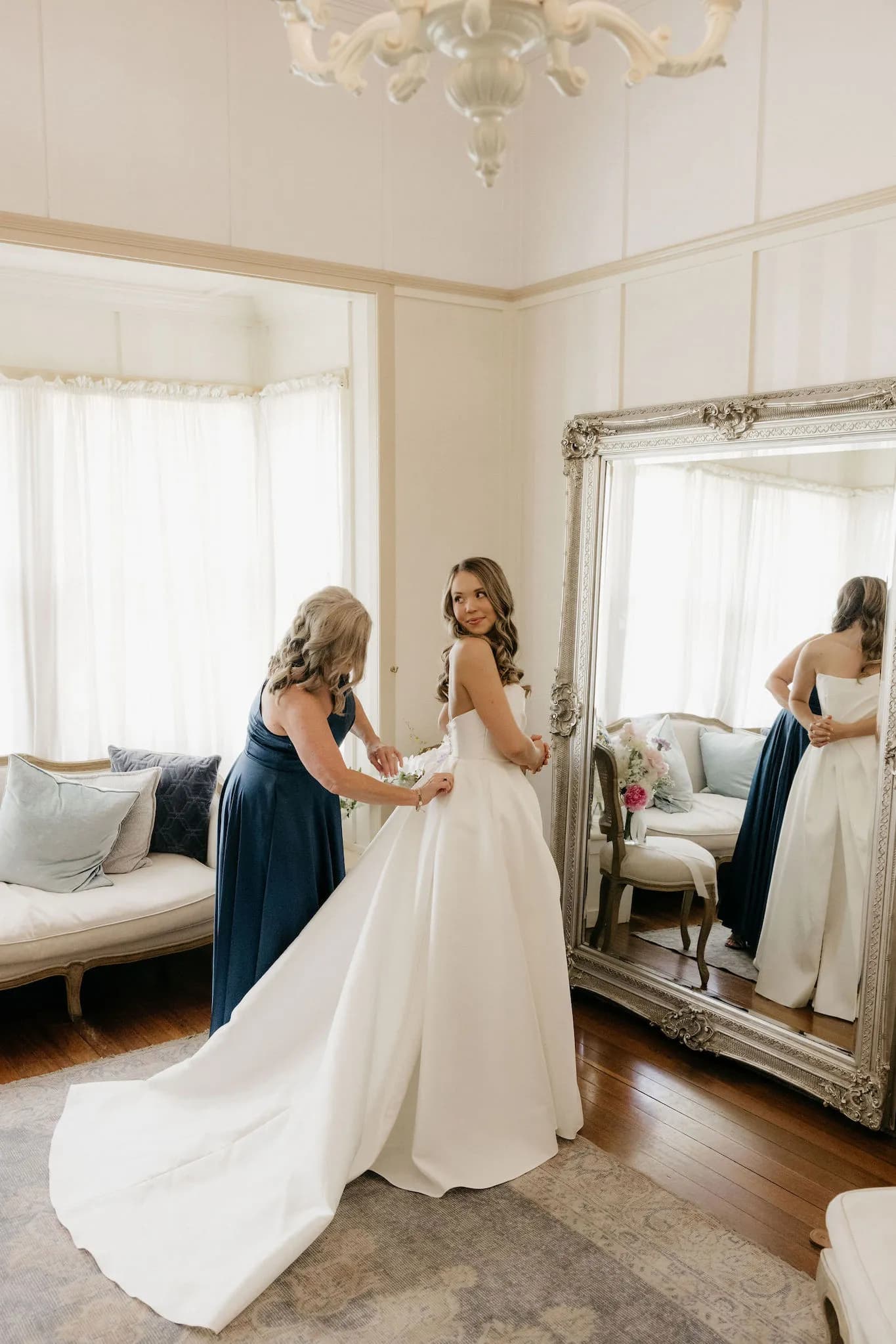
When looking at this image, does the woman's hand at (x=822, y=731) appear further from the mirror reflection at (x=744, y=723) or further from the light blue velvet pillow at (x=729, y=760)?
the light blue velvet pillow at (x=729, y=760)

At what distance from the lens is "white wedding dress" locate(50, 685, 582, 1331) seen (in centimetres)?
267

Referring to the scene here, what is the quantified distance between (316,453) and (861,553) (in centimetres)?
253

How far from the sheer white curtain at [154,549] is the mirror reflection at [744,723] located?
4.91 feet

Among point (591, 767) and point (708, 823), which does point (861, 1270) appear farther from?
point (591, 767)

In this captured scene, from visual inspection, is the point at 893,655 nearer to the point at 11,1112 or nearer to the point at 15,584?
the point at 11,1112

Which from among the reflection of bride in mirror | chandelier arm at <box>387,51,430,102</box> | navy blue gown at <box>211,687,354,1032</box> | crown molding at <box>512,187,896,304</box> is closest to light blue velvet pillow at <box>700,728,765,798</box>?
the reflection of bride in mirror

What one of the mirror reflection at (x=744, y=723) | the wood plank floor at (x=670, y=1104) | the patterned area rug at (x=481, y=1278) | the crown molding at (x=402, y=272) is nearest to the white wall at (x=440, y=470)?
the crown molding at (x=402, y=272)

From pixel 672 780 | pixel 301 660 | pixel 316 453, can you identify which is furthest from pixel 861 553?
pixel 316 453

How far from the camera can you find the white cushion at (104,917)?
143 inches

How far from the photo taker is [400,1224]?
266 centimetres

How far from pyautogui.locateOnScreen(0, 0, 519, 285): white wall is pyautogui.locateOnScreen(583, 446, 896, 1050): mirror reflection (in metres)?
1.33

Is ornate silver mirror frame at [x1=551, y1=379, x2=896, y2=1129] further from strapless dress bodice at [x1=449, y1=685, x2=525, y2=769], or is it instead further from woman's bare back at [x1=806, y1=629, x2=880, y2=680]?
strapless dress bodice at [x1=449, y1=685, x2=525, y2=769]

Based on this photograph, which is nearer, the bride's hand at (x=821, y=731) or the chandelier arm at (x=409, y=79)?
the chandelier arm at (x=409, y=79)

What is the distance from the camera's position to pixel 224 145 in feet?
12.2
